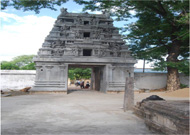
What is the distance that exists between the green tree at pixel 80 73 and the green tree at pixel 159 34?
2202cm

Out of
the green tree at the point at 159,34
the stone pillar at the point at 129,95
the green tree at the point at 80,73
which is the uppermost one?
the green tree at the point at 159,34

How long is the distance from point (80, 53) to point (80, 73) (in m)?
24.7

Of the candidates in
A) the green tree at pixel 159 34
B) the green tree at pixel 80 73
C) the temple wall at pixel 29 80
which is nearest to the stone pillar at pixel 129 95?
the green tree at pixel 159 34

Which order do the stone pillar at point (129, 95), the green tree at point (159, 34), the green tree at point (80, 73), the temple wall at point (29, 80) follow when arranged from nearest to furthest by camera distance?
the stone pillar at point (129, 95), the green tree at point (159, 34), the temple wall at point (29, 80), the green tree at point (80, 73)

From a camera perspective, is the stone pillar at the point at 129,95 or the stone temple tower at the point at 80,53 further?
the stone temple tower at the point at 80,53

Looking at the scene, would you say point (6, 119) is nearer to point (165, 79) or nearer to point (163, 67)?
point (163, 67)

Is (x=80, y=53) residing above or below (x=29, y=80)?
above

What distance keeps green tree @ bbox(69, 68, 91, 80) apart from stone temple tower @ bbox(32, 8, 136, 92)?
21260mm

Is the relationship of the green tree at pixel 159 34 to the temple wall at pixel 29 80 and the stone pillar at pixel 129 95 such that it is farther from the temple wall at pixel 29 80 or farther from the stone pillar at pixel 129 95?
the stone pillar at pixel 129 95

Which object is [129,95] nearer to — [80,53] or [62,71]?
[62,71]

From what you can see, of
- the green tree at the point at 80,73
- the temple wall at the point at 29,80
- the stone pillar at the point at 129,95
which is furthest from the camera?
the green tree at the point at 80,73

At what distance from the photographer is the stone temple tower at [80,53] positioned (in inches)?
688

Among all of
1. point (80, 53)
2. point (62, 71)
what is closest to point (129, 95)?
point (62, 71)

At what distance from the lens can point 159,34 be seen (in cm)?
1822
